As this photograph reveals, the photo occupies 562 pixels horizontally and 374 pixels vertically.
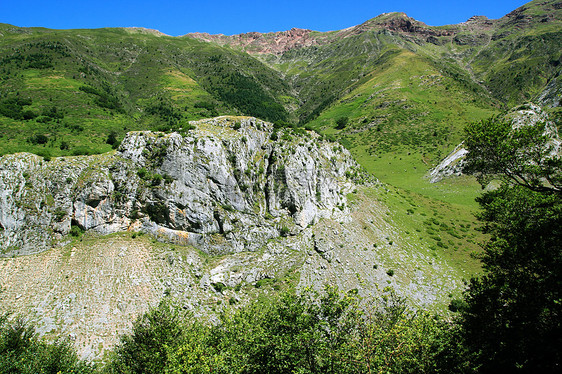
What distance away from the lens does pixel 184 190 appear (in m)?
38.0

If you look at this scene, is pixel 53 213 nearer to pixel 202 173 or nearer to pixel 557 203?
pixel 202 173

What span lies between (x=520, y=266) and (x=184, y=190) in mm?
37036

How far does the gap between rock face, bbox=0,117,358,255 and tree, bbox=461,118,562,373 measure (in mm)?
26621

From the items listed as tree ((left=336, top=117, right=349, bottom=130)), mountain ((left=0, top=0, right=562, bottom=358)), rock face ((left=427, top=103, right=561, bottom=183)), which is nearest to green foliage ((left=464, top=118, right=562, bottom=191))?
mountain ((left=0, top=0, right=562, bottom=358))

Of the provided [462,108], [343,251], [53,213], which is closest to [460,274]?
[343,251]

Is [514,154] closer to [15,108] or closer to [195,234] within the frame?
[195,234]

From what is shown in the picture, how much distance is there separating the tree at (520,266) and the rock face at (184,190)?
26621 mm

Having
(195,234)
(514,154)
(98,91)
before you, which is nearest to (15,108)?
(98,91)

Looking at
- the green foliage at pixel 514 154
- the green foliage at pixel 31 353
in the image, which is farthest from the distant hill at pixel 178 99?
the green foliage at pixel 514 154

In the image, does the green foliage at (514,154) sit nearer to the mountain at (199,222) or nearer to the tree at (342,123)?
the mountain at (199,222)

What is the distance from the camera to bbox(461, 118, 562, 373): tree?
1349cm

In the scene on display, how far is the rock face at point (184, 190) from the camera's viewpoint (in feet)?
107

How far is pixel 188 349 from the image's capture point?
57.6ft

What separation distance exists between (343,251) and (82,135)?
68693 millimetres
